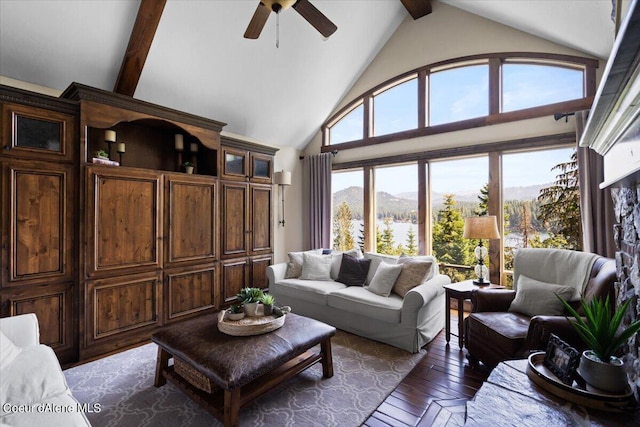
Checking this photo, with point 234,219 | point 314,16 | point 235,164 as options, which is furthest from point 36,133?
point 314,16

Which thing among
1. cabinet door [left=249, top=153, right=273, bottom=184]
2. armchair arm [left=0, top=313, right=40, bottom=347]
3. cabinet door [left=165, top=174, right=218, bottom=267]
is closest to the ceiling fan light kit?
cabinet door [left=165, top=174, right=218, bottom=267]

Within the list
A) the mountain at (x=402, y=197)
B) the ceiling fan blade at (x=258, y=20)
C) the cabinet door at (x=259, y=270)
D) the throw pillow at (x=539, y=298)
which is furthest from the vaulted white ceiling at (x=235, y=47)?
the throw pillow at (x=539, y=298)

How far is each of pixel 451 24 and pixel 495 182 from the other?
227cm

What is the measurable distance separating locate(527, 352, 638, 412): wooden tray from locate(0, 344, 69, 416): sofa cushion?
225 centimetres

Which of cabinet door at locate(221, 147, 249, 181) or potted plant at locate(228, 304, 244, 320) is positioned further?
cabinet door at locate(221, 147, 249, 181)

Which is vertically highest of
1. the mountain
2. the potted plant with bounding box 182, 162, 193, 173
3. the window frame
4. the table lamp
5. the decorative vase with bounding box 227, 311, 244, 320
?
the window frame

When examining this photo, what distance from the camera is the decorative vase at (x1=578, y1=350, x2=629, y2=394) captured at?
1.20 metres

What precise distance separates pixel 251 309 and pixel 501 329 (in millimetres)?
1965

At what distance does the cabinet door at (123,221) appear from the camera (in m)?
2.83

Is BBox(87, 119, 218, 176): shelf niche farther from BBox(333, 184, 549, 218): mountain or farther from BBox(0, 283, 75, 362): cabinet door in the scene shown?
BBox(333, 184, 549, 218): mountain

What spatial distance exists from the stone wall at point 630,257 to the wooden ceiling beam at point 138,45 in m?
3.80

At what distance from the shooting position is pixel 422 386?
2.33m

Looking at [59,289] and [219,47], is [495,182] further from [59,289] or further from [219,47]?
[59,289]

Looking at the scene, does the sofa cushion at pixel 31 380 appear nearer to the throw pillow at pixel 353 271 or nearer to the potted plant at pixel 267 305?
the potted plant at pixel 267 305
